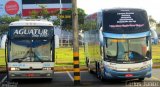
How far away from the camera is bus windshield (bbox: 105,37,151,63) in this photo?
74.4 ft

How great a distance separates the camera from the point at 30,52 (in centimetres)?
2444

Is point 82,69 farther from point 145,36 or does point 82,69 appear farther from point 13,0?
point 13,0

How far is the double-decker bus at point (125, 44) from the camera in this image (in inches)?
890

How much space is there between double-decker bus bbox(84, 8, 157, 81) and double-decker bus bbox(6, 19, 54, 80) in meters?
2.83

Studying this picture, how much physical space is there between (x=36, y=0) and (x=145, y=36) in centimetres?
10067

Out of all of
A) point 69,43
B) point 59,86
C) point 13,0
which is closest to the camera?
point 59,86

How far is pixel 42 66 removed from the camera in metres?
24.1

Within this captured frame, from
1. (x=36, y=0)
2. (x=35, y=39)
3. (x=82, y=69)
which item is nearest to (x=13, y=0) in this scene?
(x=36, y=0)

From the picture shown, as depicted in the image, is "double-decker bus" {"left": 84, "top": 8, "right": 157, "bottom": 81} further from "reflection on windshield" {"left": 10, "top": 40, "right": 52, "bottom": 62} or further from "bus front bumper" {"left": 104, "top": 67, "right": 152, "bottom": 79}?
"reflection on windshield" {"left": 10, "top": 40, "right": 52, "bottom": 62}

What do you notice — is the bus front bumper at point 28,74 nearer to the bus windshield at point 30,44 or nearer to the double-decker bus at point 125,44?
the bus windshield at point 30,44

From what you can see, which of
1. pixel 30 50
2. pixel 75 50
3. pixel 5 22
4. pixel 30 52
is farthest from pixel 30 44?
pixel 5 22

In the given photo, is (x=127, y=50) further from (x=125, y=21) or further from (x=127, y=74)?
(x=125, y=21)

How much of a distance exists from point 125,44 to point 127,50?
302 mm

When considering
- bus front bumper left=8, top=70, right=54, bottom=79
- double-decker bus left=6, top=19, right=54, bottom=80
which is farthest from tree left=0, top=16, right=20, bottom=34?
bus front bumper left=8, top=70, right=54, bottom=79
